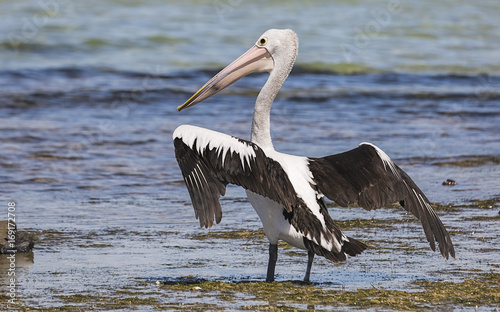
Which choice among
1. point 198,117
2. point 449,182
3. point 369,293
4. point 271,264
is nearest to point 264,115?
point 271,264

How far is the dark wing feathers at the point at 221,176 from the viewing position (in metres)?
4.63

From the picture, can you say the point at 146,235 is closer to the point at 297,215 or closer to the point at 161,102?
the point at 297,215

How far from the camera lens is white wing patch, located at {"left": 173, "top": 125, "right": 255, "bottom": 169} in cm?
464

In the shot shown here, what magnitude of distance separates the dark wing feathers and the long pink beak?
1033 millimetres

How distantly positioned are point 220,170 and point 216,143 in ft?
0.52

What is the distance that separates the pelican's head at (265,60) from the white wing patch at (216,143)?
0.87 m

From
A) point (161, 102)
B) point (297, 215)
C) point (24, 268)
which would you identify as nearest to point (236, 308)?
point (297, 215)

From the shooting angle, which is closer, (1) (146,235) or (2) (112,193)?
(1) (146,235)

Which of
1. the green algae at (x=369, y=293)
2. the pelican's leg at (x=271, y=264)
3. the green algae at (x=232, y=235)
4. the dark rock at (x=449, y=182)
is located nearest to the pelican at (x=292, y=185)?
the pelican's leg at (x=271, y=264)

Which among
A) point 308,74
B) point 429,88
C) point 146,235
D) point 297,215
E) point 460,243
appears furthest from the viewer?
point 308,74

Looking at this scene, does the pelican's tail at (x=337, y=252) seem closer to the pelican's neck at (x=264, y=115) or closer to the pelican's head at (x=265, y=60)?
the pelican's neck at (x=264, y=115)

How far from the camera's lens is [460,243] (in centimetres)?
565

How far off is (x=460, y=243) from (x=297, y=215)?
4.96 feet

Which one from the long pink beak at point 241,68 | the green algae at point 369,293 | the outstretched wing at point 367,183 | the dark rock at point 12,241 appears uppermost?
the long pink beak at point 241,68
